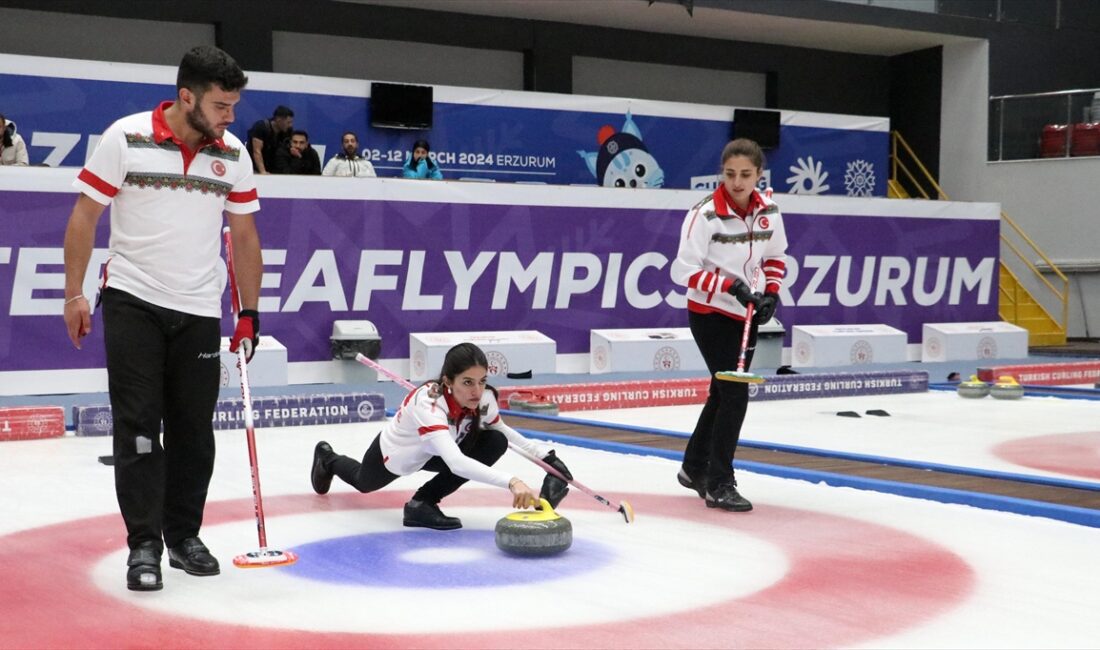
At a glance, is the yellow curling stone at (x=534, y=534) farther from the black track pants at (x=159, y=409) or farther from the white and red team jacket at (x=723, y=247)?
the white and red team jacket at (x=723, y=247)

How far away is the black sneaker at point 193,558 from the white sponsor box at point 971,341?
1307cm

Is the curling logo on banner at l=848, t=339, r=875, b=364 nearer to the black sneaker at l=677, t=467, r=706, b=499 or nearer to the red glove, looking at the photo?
the black sneaker at l=677, t=467, r=706, b=499

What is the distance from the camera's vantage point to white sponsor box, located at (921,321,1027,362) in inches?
619

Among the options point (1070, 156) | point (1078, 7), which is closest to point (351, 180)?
point (1070, 156)

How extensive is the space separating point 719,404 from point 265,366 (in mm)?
6605

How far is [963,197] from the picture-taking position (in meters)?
22.0

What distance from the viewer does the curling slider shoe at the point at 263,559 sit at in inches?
160

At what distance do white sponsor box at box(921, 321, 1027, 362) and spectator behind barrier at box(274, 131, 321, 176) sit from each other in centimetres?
793

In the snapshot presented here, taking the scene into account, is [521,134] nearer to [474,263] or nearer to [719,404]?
[474,263]

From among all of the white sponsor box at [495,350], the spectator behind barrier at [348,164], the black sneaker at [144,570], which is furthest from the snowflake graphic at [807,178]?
the black sneaker at [144,570]

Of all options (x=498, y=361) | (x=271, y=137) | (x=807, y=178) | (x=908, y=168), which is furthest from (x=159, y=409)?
(x=908, y=168)

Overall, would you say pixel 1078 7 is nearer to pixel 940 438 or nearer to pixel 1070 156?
pixel 1070 156

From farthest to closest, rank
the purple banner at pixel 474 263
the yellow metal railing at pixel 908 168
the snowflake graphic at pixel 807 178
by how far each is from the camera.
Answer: the yellow metal railing at pixel 908 168
the snowflake graphic at pixel 807 178
the purple banner at pixel 474 263

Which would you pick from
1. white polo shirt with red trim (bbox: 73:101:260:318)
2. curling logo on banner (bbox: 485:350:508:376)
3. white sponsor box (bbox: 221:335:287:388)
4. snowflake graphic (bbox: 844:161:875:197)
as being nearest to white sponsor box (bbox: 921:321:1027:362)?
snowflake graphic (bbox: 844:161:875:197)
